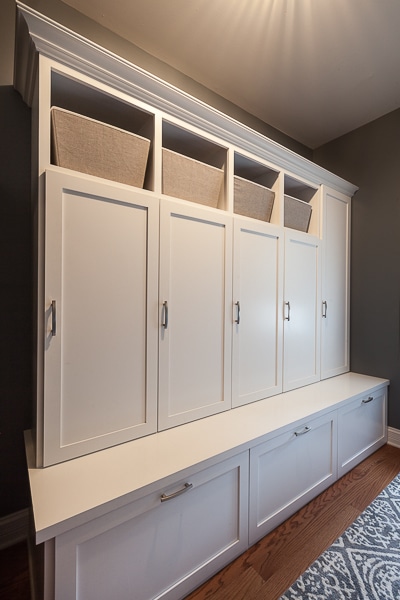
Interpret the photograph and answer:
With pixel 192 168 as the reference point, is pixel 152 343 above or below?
below

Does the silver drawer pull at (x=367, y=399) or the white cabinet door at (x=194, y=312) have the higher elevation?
the white cabinet door at (x=194, y=312)

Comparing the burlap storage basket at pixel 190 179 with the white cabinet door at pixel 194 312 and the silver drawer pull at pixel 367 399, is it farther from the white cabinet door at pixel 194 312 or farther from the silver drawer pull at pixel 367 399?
the silver drawer pull at pixel 367 399

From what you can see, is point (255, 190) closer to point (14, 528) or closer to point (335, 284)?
point (335, 284)

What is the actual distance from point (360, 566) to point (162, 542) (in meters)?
0.97

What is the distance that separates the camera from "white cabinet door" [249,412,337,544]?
1.43 metres

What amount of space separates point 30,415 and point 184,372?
2.74 feet

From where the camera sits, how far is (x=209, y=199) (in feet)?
5.54

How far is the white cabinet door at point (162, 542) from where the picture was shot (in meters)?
0.94

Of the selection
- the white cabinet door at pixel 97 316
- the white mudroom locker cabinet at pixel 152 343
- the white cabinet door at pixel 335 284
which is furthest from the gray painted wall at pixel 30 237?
the white cabinet door at pixel 97 316

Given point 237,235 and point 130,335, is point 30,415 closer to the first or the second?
point 130,335

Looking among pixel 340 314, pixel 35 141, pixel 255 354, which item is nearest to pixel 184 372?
pixel 255 354

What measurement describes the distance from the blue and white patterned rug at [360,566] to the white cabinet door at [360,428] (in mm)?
396

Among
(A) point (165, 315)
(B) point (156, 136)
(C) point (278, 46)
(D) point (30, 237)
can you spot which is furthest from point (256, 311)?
(C) point (278, 46)

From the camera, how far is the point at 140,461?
119cm
